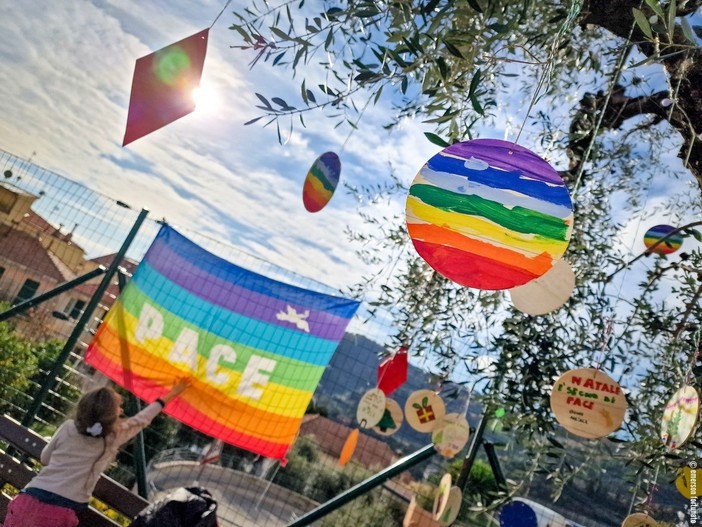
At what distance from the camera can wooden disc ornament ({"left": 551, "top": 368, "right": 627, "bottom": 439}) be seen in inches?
76.4

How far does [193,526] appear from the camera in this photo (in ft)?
8.51

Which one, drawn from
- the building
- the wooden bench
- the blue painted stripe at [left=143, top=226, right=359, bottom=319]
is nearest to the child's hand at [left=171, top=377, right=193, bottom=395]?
the wooden bench

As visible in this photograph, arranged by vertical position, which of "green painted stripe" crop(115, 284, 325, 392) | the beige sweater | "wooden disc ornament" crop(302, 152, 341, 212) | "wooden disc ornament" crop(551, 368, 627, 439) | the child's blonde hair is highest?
"wooden disc ornament" crop(302, 152, 341, 212)

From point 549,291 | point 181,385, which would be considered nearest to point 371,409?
point 181,385

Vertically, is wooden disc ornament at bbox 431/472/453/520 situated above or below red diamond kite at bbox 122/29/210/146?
below

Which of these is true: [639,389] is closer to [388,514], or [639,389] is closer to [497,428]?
[497,428]

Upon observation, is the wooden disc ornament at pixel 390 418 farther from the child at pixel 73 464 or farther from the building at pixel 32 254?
the building at pixel 32 254

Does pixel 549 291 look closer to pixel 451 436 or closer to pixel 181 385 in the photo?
pixel 451 436

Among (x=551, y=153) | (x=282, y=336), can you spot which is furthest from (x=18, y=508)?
(x=551, y=153)

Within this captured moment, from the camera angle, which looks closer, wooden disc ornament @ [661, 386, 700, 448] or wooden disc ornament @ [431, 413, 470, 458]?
wooden disc ornament @ [661, 386, 700, 448]

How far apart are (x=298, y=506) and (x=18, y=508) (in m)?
5.91

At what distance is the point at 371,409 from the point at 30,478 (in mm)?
2296

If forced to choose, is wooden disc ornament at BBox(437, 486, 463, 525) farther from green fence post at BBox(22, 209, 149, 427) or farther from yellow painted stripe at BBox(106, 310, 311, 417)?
green fence post at BBox(22, 209, 149, 427)

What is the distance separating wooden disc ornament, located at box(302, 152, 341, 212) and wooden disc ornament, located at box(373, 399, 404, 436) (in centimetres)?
168
